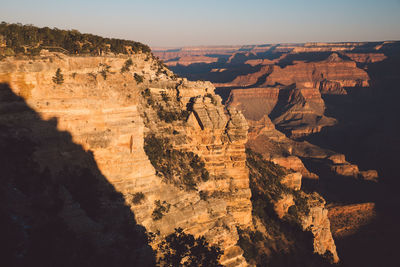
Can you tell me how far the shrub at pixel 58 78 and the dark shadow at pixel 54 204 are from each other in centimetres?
181

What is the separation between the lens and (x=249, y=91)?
158625mm

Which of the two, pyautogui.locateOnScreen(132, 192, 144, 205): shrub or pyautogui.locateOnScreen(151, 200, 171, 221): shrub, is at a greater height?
pyautogui.locateOnScreen(132, 192, 144, 205): shrub

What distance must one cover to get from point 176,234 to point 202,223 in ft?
6.12

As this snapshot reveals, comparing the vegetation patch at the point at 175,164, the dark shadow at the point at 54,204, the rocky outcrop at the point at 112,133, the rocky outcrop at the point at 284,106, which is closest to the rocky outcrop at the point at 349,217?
the vegetation patch at the point at 175,164

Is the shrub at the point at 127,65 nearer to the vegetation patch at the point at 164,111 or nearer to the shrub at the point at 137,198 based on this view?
the vegetation patch at the point at 164,111

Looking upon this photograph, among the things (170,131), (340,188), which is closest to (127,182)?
(170,131)

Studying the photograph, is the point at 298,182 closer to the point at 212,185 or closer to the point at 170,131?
the point at 212,185

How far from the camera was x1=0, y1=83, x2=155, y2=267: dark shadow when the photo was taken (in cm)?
1054

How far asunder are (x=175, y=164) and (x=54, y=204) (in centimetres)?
993

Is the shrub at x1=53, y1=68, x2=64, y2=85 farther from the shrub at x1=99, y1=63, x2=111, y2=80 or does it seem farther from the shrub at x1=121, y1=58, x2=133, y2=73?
the shrub at x1=121, y1=58, x2=133, y2=73

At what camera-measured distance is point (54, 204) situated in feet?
42.2

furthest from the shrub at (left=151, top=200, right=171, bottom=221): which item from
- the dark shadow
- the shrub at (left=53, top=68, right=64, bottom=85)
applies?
the shrub at (left=53, top=68, right=64, bottom=85)

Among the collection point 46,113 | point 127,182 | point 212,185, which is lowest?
point 212,185

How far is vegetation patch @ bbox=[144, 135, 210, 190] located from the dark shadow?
409cm
